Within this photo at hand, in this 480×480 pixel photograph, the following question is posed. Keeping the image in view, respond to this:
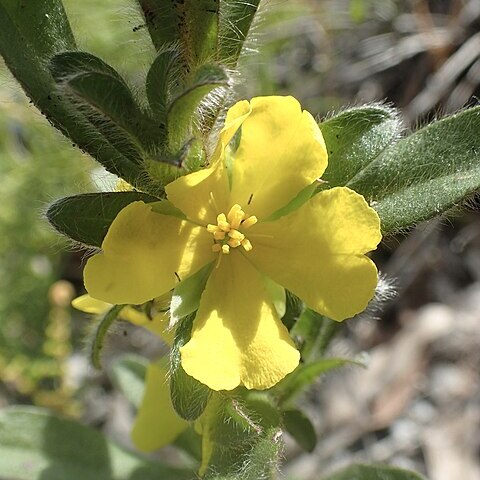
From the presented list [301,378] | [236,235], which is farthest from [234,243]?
[301,378]

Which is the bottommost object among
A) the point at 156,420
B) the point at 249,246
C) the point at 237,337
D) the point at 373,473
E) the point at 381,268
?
the point at 381,268

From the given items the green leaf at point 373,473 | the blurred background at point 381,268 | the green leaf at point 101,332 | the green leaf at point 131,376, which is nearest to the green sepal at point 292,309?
the green leaf at point 101,332

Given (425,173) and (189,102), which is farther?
(425,173)

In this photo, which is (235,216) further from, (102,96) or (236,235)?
(102,96)

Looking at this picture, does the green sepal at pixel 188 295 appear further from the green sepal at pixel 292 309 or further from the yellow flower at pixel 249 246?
the green sepal at pixel 292 309

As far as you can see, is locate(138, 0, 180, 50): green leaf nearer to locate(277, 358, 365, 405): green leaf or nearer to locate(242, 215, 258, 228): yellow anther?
locate(242, 215, 258, 228): yellow anther

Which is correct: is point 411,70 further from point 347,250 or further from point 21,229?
point 347,250
